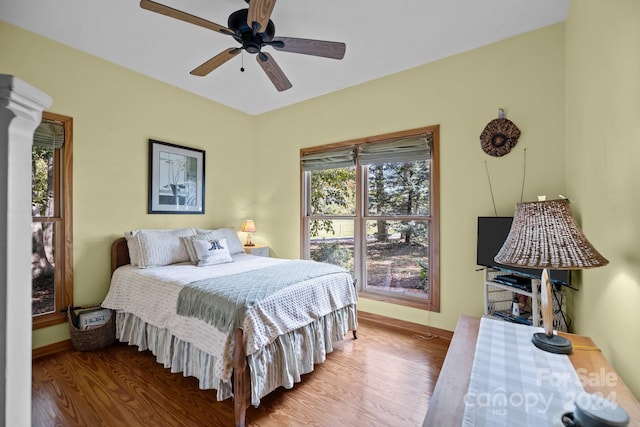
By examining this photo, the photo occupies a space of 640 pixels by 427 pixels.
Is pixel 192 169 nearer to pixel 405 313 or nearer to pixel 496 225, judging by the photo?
pixel 405 313

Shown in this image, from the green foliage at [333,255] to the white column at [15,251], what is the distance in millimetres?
3381

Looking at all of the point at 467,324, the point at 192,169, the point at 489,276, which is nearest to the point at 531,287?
the point at 489,276

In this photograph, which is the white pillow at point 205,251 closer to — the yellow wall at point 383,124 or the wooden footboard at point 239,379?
the yellow wall at point 383,124

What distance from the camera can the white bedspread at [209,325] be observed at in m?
1.79

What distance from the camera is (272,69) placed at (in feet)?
7.94

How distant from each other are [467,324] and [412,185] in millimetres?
1975

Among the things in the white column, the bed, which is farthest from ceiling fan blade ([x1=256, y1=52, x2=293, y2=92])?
the white column

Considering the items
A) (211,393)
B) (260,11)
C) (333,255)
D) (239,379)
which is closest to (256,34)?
(260,11)

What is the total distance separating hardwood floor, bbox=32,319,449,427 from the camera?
5.96 feet

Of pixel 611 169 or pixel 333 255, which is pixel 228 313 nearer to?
pixel 611 169

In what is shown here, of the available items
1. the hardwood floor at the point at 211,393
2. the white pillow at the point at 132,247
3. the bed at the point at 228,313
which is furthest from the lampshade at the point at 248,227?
the hardwood floor at the point at 211,393

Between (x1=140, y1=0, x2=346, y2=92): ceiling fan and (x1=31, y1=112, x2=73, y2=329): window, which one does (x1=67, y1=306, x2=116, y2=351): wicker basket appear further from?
(x1=140, y1=0, x2=346, y2=92): ceiling fan

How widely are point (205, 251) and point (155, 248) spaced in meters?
0.47

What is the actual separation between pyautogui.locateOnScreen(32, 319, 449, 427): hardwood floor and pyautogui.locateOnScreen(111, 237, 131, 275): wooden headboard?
0.81 m
